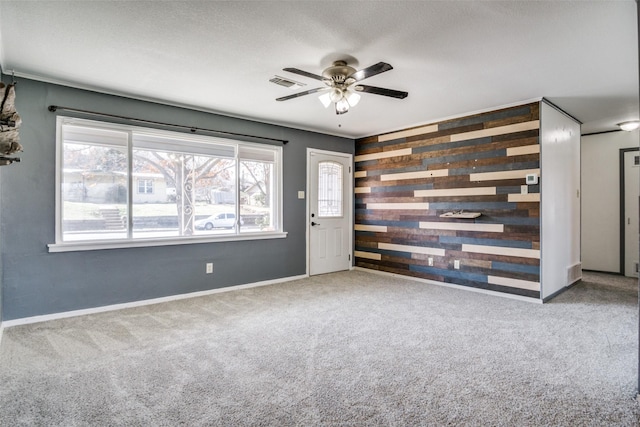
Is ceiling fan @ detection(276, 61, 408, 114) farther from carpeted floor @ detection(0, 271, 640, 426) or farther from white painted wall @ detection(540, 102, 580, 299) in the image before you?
white painted wall @ detection(540, 102, 580, 299)

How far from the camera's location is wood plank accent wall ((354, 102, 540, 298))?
4.15m

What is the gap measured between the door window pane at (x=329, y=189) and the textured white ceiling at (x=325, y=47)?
1.83 meters

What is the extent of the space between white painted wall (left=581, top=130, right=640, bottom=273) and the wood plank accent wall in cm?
276

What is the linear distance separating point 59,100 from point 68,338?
2.33 meters

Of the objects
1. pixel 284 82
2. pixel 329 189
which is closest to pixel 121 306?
pixel 284 82

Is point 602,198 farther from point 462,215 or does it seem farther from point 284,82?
point 284,82

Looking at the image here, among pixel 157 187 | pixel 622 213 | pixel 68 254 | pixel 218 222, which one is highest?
pixel 157 187

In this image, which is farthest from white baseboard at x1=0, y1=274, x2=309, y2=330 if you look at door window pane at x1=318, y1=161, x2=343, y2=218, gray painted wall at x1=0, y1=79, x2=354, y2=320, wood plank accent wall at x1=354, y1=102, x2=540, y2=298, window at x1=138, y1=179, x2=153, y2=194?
wood plank accent wall at x1=354, y1=102, x2=540, y2=298

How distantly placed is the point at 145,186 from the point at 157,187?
0.13m

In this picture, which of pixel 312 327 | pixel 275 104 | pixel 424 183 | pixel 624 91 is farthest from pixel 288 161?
pixel 624 91

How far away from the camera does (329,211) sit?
19.4ft

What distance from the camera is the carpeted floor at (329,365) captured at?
1.92 meters

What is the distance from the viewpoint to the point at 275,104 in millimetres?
4238

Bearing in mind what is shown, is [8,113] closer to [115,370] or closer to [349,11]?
[115,370]
